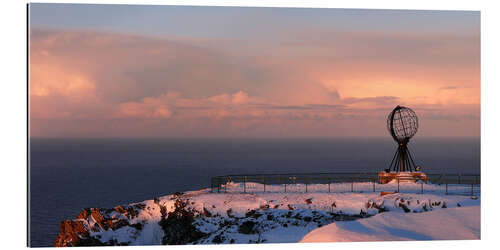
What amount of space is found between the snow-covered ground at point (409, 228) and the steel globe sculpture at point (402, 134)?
33.2 feet

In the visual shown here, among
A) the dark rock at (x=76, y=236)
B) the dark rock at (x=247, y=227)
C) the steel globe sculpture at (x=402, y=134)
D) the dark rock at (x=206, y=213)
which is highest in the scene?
the steel globe sculpture at (x=402, y=134)

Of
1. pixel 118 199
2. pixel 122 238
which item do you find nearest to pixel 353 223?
pixel 122 238

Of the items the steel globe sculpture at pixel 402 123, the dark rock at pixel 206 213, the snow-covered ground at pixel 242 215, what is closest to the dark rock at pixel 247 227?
the snow-covered ground at pixel 242 215

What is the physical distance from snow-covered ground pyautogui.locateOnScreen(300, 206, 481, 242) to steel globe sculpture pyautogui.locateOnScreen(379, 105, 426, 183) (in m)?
10.1

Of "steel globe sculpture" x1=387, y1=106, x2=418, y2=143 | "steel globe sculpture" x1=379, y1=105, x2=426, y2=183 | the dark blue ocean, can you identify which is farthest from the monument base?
the dark blue ocean

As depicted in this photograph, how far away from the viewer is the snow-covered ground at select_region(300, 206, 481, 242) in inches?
845

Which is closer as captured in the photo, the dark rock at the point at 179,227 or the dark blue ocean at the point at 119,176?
the dark rock at the point at 179,227

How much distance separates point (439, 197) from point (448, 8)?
10.5m

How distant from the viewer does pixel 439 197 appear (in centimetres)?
2934

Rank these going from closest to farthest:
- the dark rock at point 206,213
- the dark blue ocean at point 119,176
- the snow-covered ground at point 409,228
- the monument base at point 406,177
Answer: the snow-covered ground at point 409,228
the dark rock at point 206,213
the monument base at point 406,177
the dark blue ocean at point 119,176

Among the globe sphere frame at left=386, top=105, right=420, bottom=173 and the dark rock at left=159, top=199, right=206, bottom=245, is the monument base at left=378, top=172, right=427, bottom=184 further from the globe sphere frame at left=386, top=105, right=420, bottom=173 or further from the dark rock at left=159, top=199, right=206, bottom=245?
the dark rock at left=159, top=199, right=206, bottom=245

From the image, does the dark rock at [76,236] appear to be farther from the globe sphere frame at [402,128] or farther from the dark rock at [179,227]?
the globe sphere frame at [402,128]

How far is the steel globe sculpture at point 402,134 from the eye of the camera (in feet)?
113
